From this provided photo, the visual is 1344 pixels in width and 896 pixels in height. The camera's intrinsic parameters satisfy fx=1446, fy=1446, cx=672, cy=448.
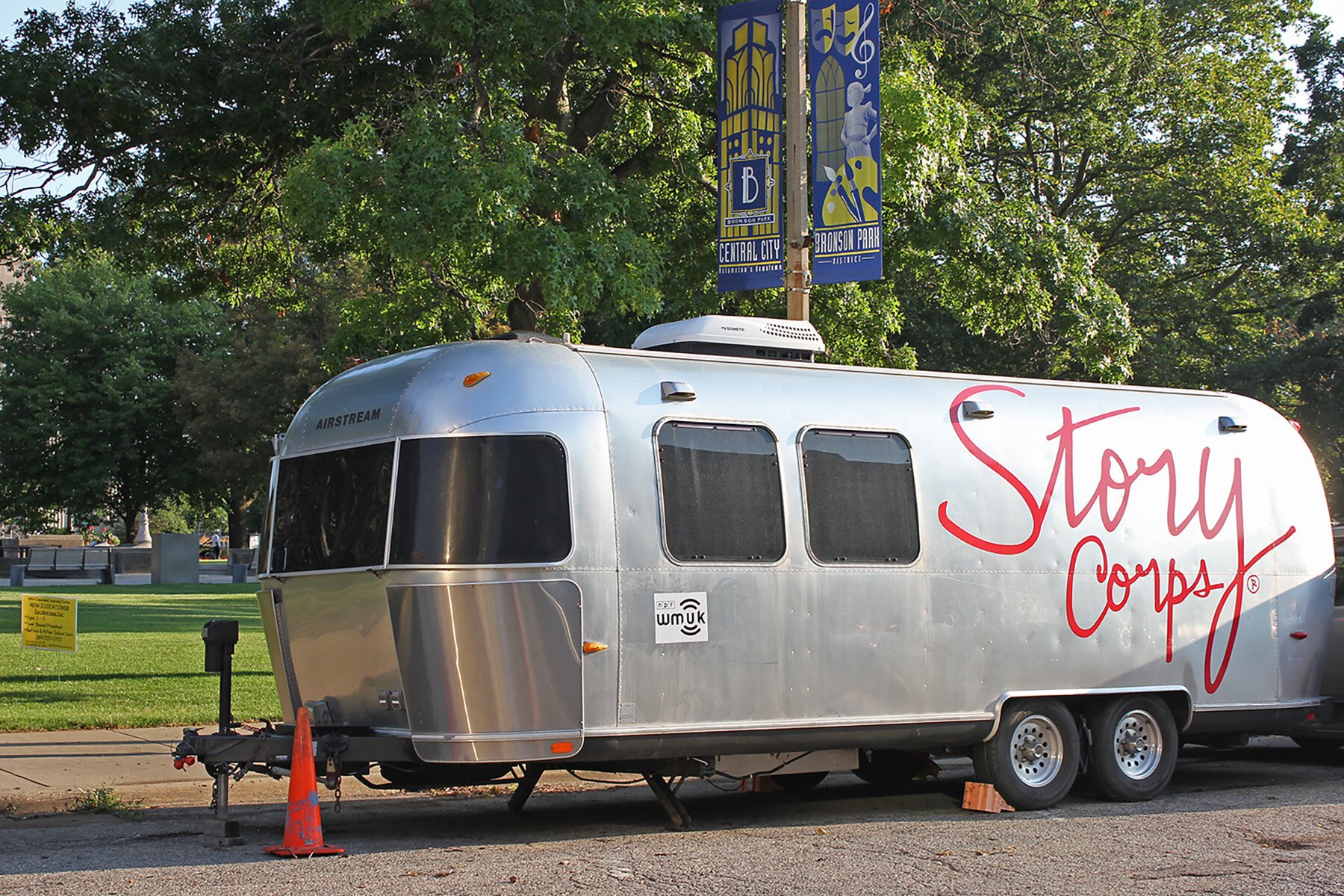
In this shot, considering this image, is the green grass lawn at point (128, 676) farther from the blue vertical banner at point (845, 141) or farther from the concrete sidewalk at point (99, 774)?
the blue vertical banner at point (845, 141)

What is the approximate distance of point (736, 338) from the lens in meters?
9.79

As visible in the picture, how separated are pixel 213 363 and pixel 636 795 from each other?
39514 millimetres

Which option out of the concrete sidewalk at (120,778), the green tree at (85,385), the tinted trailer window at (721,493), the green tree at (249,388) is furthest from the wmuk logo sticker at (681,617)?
the green tree at (85,385)

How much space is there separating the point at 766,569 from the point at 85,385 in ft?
172

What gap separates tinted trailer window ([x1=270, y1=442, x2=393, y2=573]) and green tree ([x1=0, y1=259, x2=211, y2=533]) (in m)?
49.1

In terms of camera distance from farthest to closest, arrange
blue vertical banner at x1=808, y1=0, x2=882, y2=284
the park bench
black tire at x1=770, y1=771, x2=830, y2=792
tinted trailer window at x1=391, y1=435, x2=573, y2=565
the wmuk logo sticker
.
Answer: the park bench < blue vertical banner at x1=808, y1=0, x2=882, y2=284 < black tire at x1=770, y1=771, x2=830, y2=792 < the wmuk logo sticker < tinted trailer window at x1=391, y1=435, x2=573, y2=565

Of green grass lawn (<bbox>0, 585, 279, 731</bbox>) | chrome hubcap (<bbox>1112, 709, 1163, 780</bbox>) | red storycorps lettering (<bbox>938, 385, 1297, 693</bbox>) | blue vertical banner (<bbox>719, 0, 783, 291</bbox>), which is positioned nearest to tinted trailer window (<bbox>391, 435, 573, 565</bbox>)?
red storycorps lettering (<bbox>938, 385, 1297, 693</bbox>)

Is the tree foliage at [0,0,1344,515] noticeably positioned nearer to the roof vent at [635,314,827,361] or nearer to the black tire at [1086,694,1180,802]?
the roof vent at [635,314,827,361]

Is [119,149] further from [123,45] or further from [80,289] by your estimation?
[80,289]

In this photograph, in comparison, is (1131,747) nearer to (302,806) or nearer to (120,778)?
(302,806)

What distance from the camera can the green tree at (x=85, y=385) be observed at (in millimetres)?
55344

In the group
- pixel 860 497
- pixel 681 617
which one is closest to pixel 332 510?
pixel 681 617

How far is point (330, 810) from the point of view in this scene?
997 cm

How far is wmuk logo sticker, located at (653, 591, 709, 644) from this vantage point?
27.8 feet
